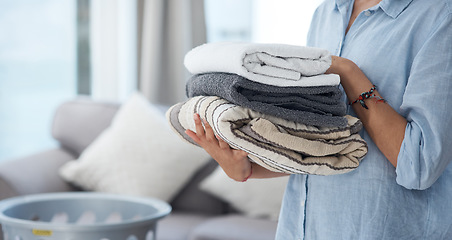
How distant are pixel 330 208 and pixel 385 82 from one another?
26 centimetres

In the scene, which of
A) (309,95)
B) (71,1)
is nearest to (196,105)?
(309,95)

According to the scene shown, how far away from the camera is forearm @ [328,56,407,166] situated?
2.91 feet

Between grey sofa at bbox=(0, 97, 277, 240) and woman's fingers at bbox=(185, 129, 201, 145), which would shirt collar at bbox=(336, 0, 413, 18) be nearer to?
woman's fingers at bbox=(185, 129, 201, 145)

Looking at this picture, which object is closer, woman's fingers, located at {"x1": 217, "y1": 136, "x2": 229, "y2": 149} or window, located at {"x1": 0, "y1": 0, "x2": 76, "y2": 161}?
woman's fingers, located at {"x1": 217, "y1": 136, "x2": 229, "y2": 149}

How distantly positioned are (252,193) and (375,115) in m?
1.41

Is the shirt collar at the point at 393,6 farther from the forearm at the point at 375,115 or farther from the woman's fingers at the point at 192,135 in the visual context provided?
the woman's fingers at the point at 192,135

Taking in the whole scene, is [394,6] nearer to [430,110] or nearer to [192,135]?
[430,110]

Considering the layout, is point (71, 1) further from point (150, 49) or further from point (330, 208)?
point (330, 208)

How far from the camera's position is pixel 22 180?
214 cm

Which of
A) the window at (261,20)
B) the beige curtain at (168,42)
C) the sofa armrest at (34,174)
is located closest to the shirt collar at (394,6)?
the sofa armrest at (34,174)

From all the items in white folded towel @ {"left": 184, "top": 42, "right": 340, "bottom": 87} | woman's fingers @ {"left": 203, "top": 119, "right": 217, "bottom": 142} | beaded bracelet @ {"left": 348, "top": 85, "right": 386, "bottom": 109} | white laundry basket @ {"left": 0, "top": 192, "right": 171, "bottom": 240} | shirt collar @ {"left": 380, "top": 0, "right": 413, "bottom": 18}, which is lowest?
white laundry basket @ {"left": 0, "top": 192, "right": 171, "bottom": 240}

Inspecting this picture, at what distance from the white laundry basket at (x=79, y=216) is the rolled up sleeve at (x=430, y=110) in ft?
2.20

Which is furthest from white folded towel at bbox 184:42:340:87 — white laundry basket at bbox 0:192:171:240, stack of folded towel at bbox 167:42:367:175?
white laundry basket at bbox 0:192:171:240

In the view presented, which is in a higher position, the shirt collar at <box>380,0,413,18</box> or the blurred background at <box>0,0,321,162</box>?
the shirt collar at <box>380,0,413,18</box>
